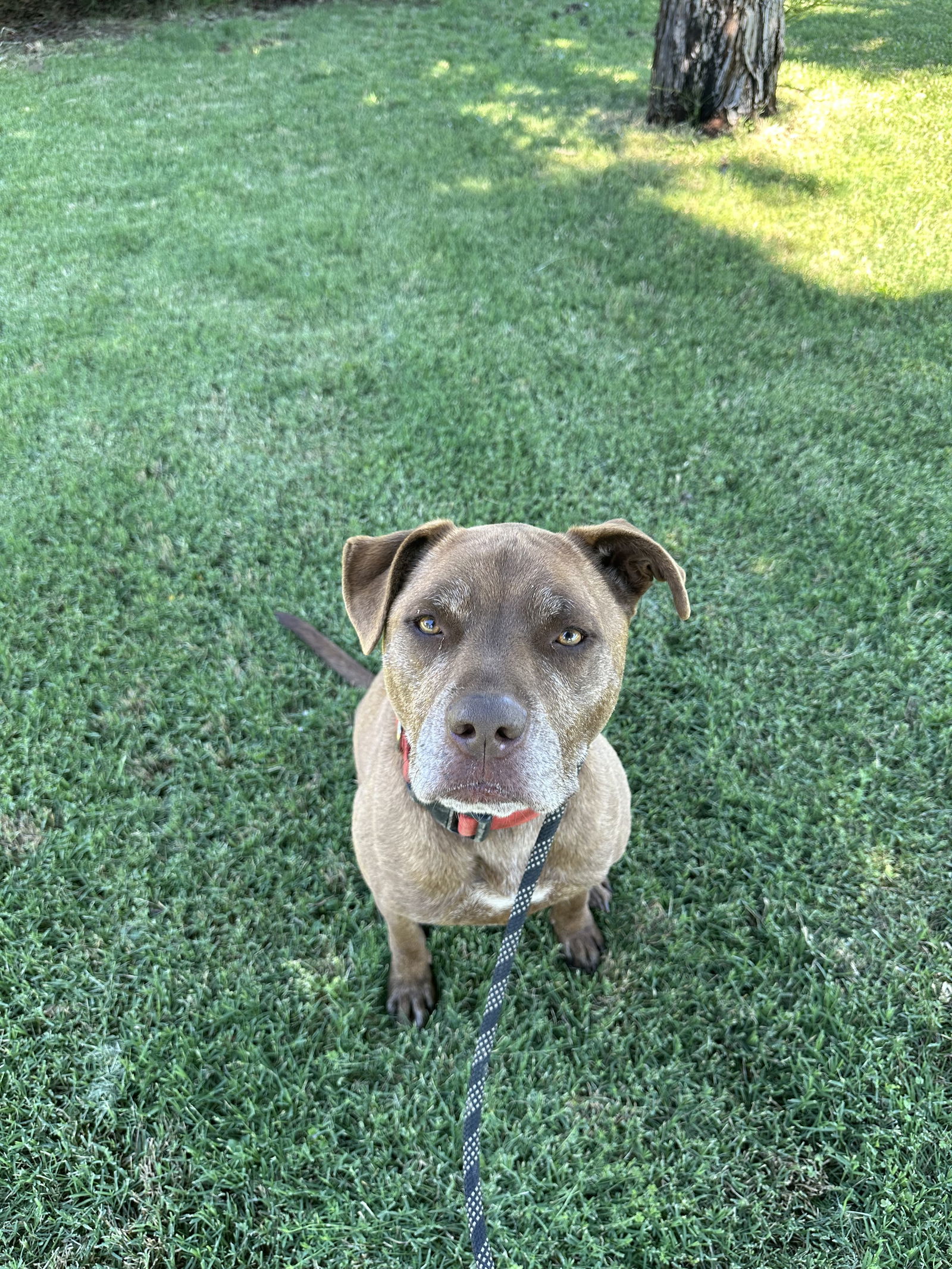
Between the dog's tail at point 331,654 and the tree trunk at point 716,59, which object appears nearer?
the dog's tail at point 331,654

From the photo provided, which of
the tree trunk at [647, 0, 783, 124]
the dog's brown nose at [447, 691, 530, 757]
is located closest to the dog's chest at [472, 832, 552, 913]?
the dog's brown nose at [447, 691, 530, 757]

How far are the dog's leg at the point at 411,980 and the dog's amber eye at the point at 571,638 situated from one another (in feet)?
4.06

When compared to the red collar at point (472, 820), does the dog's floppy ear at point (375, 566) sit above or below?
above

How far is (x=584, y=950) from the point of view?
2.78 m

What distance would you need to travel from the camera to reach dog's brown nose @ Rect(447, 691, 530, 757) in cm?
170

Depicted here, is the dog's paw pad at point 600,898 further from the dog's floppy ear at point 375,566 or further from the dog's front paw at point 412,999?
the dog's floppy ear at point 375,566

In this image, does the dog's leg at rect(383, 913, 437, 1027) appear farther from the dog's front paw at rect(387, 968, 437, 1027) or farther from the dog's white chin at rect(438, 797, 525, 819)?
the dog's white chin at rect(438, 797, 525, 819)

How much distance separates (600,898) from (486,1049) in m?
1.11

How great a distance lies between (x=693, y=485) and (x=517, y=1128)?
11.8ft

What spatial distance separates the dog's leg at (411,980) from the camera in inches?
102

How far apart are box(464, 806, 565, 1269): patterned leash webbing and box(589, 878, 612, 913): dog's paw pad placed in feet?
2.66

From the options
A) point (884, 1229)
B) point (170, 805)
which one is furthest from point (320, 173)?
point (884, 1229)

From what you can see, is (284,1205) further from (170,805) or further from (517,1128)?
(170,805)

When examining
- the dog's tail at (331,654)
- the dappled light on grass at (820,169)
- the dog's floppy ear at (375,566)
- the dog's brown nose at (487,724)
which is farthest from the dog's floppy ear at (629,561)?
the dappled light on grass at (820,169)
